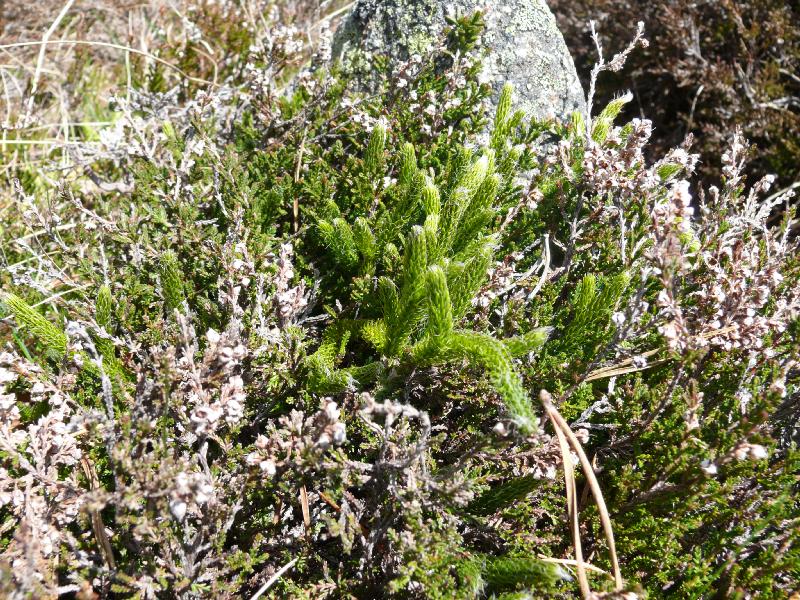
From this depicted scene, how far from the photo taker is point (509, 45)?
3.19 m

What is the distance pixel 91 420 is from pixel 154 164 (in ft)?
4.63

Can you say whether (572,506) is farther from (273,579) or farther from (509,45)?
(509,45)

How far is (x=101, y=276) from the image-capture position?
8.39 feet

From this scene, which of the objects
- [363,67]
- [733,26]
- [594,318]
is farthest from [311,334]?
[733,26]

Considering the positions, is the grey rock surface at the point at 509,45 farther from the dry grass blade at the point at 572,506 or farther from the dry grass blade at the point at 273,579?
the dry grass blade at the point at 273,579

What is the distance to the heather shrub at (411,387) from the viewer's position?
1752mm

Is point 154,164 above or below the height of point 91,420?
above

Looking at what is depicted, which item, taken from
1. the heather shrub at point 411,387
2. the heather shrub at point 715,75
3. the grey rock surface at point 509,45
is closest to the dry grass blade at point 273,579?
the heather shrub at point 411,387

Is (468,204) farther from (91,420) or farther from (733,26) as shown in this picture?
(733,26)

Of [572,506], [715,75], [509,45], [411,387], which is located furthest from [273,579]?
[715,75]

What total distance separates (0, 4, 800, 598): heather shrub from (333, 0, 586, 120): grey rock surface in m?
0.34

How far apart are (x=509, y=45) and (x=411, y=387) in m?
1.96

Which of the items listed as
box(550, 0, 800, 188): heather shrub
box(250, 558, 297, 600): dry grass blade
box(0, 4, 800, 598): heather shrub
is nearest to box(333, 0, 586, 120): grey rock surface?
box(0, 4, 800, 598): heather shrub

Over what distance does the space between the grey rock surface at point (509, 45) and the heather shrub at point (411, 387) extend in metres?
0.34
